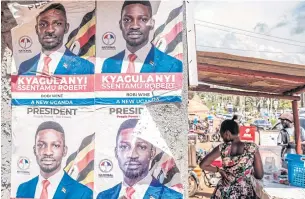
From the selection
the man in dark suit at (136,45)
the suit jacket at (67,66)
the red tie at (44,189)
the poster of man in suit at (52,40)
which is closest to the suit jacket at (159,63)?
the man in dark suit at (136,45)

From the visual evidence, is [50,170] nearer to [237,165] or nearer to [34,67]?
[34,67]

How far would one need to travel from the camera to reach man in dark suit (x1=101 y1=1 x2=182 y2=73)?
2.59 metres

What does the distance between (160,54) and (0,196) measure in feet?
5.64

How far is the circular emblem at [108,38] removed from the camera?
2.63 meters

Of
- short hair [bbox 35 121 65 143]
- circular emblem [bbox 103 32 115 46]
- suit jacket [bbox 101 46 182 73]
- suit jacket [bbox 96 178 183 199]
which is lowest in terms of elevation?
suit jacket [bbox 96 178 183 199]

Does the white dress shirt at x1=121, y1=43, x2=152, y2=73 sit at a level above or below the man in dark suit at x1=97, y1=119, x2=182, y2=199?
above

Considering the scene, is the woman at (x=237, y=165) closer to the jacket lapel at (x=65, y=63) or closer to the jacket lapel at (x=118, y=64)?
the jacket lapel at (x=118, y=64)

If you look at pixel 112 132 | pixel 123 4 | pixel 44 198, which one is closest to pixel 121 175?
pixel 112 132

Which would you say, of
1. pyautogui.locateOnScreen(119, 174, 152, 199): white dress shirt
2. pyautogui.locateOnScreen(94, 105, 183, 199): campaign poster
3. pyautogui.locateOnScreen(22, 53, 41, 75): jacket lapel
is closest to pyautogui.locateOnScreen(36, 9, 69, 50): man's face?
pyautogui.locateOnScreen(22, 53, 41, 75): jacket lapel

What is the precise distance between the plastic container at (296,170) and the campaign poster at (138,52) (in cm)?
204

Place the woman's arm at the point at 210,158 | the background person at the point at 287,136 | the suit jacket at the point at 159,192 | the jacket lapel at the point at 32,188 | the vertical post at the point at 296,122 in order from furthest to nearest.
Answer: the background person at the point at 287,136
the vertical post at the point at 296,122
the woman's arm at the point at 210,158
the jacket lapel at the point at 32,188
the suit jacket at the point at 159,192

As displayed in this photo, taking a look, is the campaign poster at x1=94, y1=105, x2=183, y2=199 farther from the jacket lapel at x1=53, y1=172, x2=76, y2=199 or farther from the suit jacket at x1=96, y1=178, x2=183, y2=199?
the jacket lapel at x1=53, y1=172, x2=76, y2=199

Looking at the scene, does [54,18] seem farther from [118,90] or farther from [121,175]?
[121,175]

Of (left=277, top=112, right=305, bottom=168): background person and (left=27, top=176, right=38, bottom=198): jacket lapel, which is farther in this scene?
(left=277, top=112, right=305, bottom=168): background person
